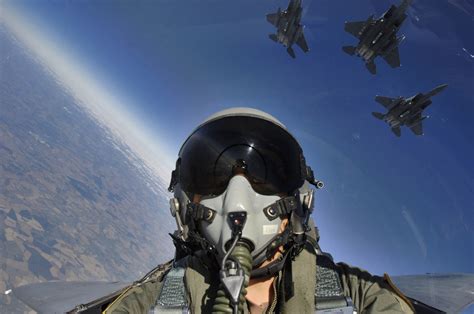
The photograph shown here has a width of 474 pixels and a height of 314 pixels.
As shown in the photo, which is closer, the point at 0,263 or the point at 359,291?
the point at 359,291

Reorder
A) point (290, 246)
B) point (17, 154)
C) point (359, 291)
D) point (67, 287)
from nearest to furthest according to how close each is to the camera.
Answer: point (359, 291)
point (290, 246)
point (67, 287)
point (17, 154)

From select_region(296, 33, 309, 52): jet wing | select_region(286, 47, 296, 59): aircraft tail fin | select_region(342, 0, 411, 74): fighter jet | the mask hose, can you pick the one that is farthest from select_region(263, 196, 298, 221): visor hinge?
select_region(296, 33, 309, 52): jet wing

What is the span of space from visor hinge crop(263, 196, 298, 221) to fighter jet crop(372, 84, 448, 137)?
17.4m

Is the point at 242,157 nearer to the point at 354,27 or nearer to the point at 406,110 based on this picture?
the point at 354,27

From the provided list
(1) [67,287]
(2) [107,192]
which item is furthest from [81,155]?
(1) [67,287]

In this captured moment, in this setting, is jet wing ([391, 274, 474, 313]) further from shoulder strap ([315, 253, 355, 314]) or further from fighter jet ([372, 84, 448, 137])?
fighter jet ([372, 84, 448, 137])

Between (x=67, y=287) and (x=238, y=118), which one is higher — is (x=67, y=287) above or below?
below

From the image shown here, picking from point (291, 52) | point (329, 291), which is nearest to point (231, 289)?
point (329, 291)

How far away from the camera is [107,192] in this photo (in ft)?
375

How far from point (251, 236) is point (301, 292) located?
1.13 feet

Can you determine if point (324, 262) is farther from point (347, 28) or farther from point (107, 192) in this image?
point (107, 192)

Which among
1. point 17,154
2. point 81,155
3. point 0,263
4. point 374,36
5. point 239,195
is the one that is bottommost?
point 239,195

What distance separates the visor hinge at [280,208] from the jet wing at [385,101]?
58.0 feet

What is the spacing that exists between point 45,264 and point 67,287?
47.0 meters
